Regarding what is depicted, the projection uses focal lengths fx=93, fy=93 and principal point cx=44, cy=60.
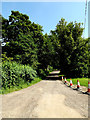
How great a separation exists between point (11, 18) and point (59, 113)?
2508 cm

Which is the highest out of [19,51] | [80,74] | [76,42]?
[76,42]

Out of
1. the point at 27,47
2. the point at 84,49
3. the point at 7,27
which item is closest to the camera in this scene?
the point at 27,47

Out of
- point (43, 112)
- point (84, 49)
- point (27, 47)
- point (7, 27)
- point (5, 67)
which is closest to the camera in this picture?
point (43, 112)

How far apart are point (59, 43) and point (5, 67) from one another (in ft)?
55.3

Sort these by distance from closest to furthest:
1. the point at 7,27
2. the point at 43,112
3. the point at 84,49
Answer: the point at 43,112, the point at 84,49, the point at 7,27

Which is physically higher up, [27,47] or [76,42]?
[76,42]

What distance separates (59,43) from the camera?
2330cm

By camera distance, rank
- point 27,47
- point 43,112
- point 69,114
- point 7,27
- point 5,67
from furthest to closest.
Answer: point 7,27 < point 27,47 < point 5,67 < point 43,112 < point 69,114

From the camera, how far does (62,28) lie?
2338 cm

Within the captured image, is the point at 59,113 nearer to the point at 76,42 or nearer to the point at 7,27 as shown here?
the point at 76,42

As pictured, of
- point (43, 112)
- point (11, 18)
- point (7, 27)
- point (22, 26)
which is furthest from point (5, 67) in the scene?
point (11, 18)

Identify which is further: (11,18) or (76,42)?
(11,18)

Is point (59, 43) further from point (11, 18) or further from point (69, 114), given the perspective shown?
point (69, 114)

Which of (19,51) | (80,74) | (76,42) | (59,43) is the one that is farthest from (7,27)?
(80,74)
